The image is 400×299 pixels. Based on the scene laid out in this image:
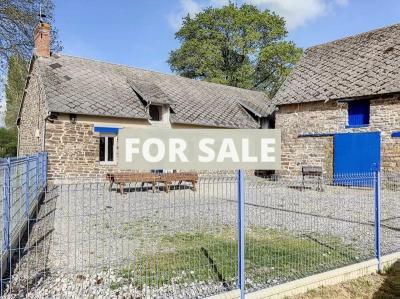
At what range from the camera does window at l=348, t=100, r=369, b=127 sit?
18.2 meters

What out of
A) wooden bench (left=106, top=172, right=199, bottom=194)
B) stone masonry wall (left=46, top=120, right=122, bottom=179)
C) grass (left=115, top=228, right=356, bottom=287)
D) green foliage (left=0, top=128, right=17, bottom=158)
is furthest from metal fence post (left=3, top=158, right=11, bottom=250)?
green foliage (left=0, top=128, right=17, bottom=158)

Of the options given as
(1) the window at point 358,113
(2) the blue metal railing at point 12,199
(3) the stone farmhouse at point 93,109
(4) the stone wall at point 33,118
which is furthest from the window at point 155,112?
(2) the blue metal railing at point 12,199

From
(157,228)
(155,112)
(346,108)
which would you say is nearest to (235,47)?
(155,112)

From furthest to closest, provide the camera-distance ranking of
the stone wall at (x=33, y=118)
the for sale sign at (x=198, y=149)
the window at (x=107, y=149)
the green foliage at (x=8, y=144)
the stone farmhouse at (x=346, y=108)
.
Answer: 1. the green foliage at (x=8, y=144)
2. the window at (x=107, y=149)
3. the stone wall at (x=33, y=118)
4. the stone farmhouse at (x=346, y=108)
5. the for sale sign at (x=198, y=149)

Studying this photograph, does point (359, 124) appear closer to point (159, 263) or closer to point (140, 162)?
point (159, 263)

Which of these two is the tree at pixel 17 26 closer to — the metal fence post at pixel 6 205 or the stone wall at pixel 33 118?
the stone wall at pixel 33 118

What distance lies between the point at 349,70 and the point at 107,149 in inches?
496

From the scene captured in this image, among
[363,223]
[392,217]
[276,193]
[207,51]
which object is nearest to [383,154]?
[392,217]

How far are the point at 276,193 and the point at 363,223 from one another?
2.31m

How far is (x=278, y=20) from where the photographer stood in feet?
129

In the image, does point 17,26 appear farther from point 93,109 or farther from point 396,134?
point 396,134

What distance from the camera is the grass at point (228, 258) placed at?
201 inches

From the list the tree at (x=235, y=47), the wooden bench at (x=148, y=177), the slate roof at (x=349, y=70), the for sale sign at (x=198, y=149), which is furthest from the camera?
the tree at (x=235, y=47)

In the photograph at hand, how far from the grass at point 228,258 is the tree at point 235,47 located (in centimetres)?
3033
